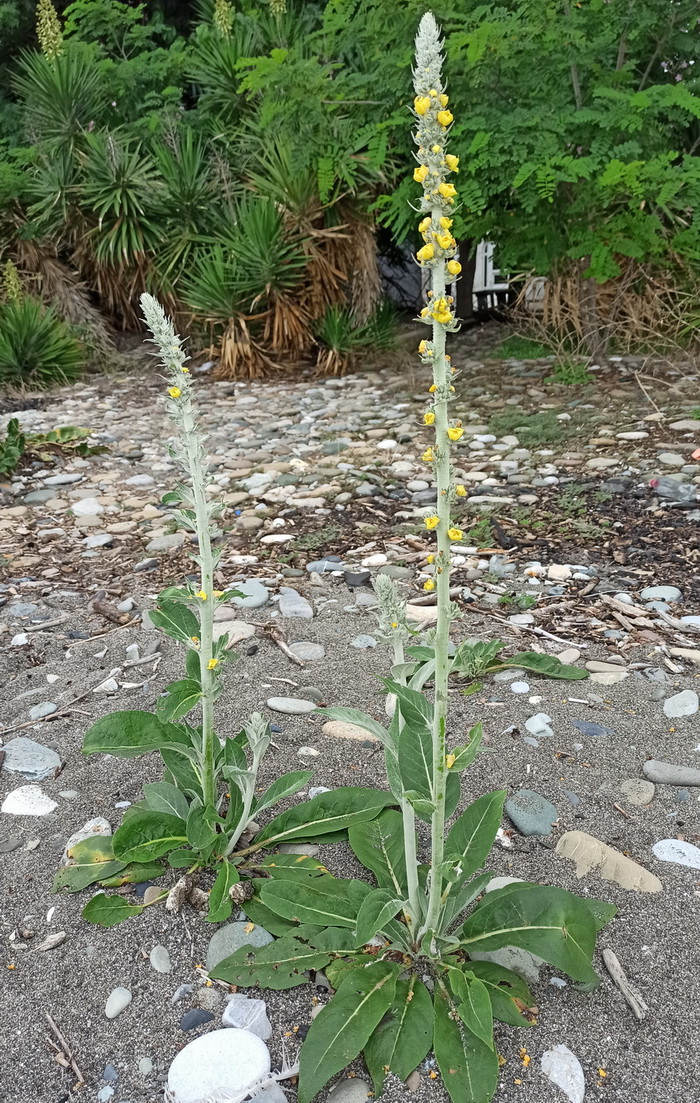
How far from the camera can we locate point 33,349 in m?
8.30

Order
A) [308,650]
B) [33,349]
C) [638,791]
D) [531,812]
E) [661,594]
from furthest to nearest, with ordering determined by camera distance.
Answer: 1. [33,349]
2. [661,594]
3. [308,650]
4. [638,791]
5. [531,812]

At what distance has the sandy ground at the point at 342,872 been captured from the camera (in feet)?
5.41

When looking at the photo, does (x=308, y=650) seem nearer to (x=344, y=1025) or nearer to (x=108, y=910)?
(x=108, y=910)

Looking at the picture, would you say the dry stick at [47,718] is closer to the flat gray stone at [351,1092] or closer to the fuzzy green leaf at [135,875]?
the fuzzy green leaf at [135,875]

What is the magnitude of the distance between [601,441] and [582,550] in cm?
171

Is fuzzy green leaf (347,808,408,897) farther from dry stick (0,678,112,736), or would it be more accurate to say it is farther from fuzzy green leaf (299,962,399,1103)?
dry stick (0,678,112,736)

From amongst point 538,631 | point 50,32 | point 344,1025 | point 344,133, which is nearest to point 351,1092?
point 344,1025

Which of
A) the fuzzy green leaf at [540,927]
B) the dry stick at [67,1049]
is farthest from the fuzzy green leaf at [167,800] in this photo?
the fuzzy green leaf at [540,927]

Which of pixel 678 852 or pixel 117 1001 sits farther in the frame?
pixel 678 852

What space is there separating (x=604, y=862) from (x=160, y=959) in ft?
3.54

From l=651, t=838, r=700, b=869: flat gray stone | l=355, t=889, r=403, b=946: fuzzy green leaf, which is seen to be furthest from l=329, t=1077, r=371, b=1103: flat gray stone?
l=651, t=838, r=700, b=869: flat gray stone

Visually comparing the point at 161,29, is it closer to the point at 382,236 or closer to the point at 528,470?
the point at 382,236

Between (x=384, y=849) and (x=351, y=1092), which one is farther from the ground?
(x=384, y=849)

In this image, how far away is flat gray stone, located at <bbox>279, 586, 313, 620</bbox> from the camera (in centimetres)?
359
